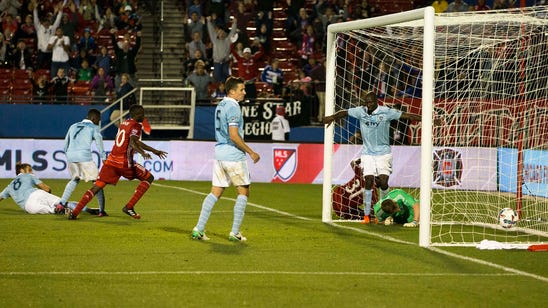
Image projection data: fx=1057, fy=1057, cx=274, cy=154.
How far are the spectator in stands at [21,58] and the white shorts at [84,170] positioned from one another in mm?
13959

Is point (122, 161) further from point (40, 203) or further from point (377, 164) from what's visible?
point (377, 164)

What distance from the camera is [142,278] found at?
10.3 m

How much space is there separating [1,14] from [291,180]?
11681 millimetres

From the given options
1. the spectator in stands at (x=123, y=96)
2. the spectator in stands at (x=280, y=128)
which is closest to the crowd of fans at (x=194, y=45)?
the spectator in stands at (x=123, y=96)

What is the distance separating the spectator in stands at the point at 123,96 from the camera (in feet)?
95.7

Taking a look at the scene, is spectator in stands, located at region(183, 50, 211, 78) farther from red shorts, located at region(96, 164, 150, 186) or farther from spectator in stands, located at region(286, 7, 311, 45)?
red shorts, located at region(96, 164, 150, 186)

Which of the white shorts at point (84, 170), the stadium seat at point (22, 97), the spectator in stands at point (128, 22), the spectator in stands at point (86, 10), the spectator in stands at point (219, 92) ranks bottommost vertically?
the white shorts at point (84, 170)

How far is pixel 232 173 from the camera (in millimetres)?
13117

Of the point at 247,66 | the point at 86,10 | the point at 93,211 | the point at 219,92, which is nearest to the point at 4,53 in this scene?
the point at 86,10

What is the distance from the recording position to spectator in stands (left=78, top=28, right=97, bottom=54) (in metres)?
31.5

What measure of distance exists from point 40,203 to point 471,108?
8.63 metres

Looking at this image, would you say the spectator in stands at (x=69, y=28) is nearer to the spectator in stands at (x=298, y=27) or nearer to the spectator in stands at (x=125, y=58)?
the spectator in stands at (x=125, y=58)

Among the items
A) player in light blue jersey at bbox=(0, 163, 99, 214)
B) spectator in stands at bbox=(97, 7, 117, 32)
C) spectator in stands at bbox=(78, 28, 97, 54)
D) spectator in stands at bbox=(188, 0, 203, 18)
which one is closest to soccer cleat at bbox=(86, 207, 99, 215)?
player in light blue jersey at bbox=(0, 163, 99, 214)

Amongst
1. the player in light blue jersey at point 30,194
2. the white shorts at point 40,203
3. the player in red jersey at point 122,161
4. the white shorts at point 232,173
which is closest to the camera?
the white shorts at point 232,173
